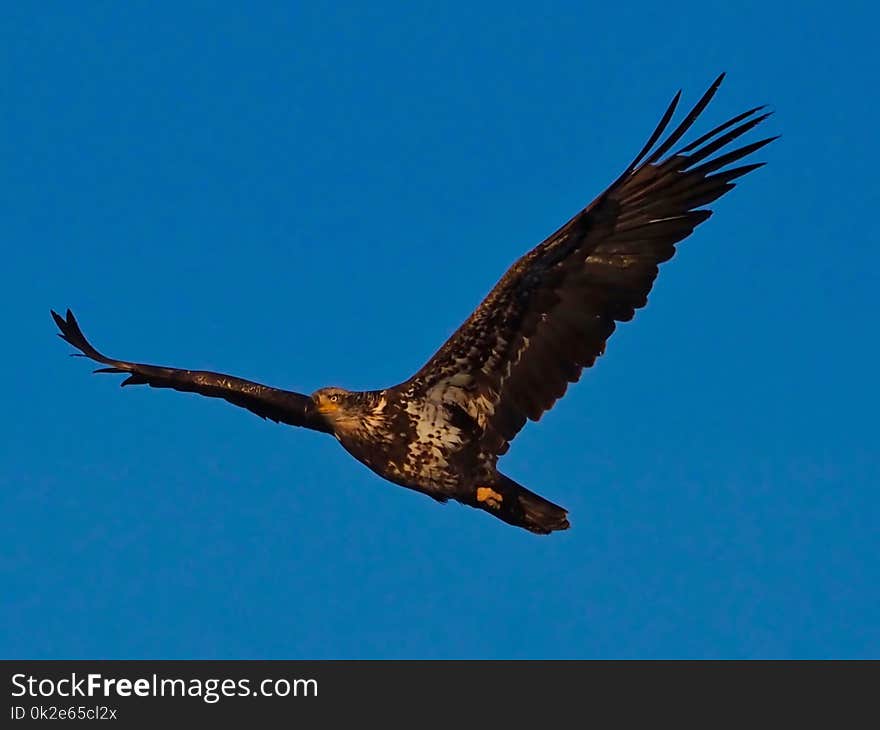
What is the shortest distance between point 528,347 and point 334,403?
2093 millimetres

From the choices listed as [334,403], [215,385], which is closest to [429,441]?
[334,403]

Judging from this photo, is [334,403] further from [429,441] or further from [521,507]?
[521,507]

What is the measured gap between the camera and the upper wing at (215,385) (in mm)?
18047

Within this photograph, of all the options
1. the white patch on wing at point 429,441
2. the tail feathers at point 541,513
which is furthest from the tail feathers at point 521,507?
the white patch on wing at point 429,441

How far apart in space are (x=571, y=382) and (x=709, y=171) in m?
2.48

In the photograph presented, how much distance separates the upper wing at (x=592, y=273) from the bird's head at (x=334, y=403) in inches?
39.8

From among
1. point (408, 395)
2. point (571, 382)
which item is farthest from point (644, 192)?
point (408, 395)

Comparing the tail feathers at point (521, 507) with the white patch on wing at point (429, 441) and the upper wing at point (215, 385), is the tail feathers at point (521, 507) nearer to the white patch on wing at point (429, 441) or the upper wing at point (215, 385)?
the white patch on wing at point (429, 441)

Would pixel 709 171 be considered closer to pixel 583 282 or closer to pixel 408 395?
pixel 583 282

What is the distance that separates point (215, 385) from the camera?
61.6 feet

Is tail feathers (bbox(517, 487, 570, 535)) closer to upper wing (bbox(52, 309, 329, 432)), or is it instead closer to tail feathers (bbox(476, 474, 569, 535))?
tail feathers (bbox(476, 474, 569, 535))

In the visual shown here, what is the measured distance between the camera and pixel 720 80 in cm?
1494

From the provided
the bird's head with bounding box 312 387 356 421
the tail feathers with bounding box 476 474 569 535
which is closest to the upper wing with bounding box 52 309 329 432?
the bird's head with bounding box 312 387 356 421

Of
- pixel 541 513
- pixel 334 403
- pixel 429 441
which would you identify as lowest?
pixel 541 513
